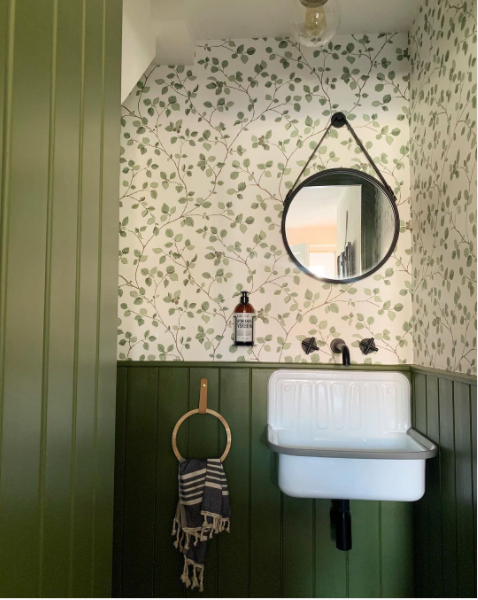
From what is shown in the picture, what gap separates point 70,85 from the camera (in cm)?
67

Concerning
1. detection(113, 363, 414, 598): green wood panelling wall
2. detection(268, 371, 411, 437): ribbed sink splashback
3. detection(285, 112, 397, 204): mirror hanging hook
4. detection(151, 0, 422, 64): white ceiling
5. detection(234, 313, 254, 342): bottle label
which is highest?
detection(151, 0, 422, 64): white ceiling

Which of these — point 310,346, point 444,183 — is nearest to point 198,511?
point 310,346

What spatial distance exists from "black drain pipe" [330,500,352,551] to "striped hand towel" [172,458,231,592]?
459mm

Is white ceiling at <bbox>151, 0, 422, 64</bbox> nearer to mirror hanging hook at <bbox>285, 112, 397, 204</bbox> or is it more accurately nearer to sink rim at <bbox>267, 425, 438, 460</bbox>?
mirror hanging hook at <bbox>285, 112, 397, 204</bbox>

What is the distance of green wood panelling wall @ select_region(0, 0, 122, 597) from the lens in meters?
0.52

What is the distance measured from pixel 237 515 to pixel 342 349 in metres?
0.88

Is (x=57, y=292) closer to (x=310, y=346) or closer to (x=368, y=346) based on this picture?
(x=310, y=346)

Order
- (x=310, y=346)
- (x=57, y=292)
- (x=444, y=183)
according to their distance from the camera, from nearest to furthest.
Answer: (x=57, y=292) < (x=444, y=183) < (x=310, y=346)

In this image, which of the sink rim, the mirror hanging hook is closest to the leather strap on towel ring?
the sink rim

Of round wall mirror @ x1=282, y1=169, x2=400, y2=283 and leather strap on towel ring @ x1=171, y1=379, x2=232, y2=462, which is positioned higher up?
round wall mirror @ x1=282, y1=169, x2=400, y2=283

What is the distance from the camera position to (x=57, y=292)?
639 mm

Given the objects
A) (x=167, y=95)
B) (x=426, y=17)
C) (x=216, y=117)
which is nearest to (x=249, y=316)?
(x=216, y=117)

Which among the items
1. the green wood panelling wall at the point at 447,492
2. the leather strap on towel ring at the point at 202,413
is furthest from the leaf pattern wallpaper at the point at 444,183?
the leather strap on towel ring at the point at 202,413

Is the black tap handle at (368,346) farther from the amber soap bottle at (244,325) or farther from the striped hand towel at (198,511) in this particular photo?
the striped hand towel at (198,511)
